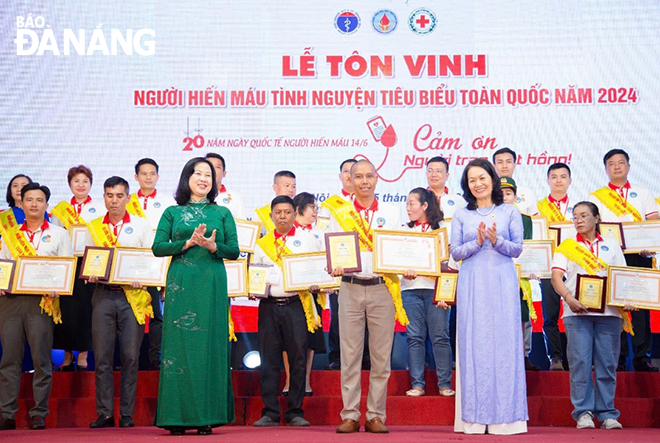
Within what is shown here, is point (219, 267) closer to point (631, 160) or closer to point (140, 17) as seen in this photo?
point (140, 17)

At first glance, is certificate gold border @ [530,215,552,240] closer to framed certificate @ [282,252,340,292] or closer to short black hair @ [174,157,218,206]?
framed certificate @ [282,252,340,292]

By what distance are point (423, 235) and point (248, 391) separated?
191cm

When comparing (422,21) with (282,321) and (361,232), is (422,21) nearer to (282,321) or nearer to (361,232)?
(361,232)

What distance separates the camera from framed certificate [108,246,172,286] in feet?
19.0

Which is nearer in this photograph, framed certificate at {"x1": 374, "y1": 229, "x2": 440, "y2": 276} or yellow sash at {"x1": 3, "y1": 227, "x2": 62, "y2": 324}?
framed certificate at {"x1": 374, "y1": 229, "x2": 440, "y2": 276}

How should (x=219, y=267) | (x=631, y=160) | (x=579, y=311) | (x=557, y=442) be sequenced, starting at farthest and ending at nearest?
(x=631, y=160), (x=579, y=311), (x=219, y=267), (x=557, y=442)

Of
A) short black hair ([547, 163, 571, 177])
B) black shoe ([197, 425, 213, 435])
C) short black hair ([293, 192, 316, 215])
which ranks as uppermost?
short black hair ([547, 163, 571, 177])

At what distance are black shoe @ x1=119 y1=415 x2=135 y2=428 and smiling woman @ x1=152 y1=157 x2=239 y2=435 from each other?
112 centimetres

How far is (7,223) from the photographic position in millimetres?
6273

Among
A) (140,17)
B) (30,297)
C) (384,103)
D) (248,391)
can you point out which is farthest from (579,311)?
(140,17)

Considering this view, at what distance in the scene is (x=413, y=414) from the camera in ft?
19.1

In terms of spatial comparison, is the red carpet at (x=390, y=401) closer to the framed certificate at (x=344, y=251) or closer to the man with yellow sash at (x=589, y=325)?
the man with yellow sash at (x=589, y=325)

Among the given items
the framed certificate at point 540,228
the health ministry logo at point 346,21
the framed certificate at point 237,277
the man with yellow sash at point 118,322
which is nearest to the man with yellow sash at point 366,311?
the framed certificate at point 237,277

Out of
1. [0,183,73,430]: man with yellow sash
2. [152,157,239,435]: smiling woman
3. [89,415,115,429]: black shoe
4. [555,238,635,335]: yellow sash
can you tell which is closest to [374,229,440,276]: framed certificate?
[152,157,239,435]: smiling woman
